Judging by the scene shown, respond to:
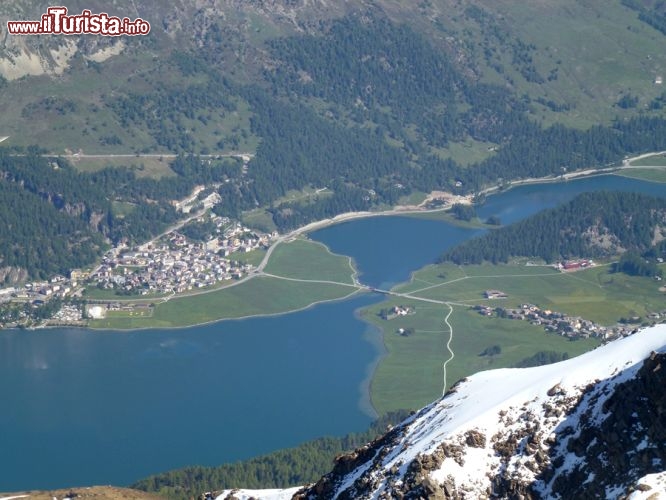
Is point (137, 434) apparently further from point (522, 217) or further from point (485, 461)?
point (522, 217)

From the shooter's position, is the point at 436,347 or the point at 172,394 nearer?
the point at 172,394

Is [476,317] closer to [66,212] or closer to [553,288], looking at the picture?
[553,288]

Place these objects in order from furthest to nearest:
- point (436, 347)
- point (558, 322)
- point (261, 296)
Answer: point (261, 296)
point (558, 322)
point (436, 347)

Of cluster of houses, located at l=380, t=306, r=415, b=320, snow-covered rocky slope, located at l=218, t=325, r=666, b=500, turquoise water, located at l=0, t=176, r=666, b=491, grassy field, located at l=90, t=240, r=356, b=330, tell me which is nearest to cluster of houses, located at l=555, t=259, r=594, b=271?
turquoise water, located at l=0, t=176, r=666, b=491

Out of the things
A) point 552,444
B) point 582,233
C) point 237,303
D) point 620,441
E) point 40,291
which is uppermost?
point 620,441

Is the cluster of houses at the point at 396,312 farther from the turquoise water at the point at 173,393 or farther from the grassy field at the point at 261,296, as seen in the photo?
the grassy field at the point at 261,296

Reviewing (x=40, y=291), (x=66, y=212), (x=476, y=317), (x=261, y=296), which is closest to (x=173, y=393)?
(x=261, y=296)

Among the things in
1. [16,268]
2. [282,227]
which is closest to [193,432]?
[16,268]
